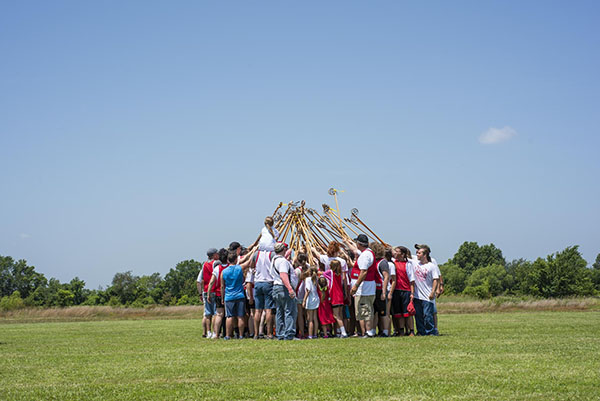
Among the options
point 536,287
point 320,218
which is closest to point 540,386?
point 320,218

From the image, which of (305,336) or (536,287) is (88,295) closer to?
(536,287)

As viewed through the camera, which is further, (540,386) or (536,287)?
(536,287)

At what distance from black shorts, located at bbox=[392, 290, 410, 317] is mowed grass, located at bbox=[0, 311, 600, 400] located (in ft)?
3.56

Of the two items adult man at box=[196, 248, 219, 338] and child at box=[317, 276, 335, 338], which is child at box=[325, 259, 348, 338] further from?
adult man at box=[196, 248, 219, 338]

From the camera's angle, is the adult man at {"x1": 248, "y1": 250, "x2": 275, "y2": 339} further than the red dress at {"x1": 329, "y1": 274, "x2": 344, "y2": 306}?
No

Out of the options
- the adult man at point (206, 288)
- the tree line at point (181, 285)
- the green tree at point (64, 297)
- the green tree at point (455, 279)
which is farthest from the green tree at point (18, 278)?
the adult man at point (206, 288)

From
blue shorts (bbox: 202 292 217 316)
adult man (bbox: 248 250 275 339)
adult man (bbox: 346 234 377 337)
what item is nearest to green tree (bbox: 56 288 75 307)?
blue shorts (bbox: 202 292 217 316)

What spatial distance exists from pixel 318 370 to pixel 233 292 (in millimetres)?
5680

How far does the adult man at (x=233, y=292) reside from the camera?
1341 cm

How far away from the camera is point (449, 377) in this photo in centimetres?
728

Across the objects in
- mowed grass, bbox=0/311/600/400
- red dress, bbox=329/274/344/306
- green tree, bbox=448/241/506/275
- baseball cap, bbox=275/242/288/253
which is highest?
green tree, bbox=448/241/506/275

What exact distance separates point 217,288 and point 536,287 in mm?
44749

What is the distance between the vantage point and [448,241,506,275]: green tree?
3669 inches

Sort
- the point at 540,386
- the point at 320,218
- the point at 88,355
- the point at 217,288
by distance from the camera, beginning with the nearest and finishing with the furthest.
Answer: the point at 540,386 → the point at 88,355 → the point at 217,288 → the point at 320,218
